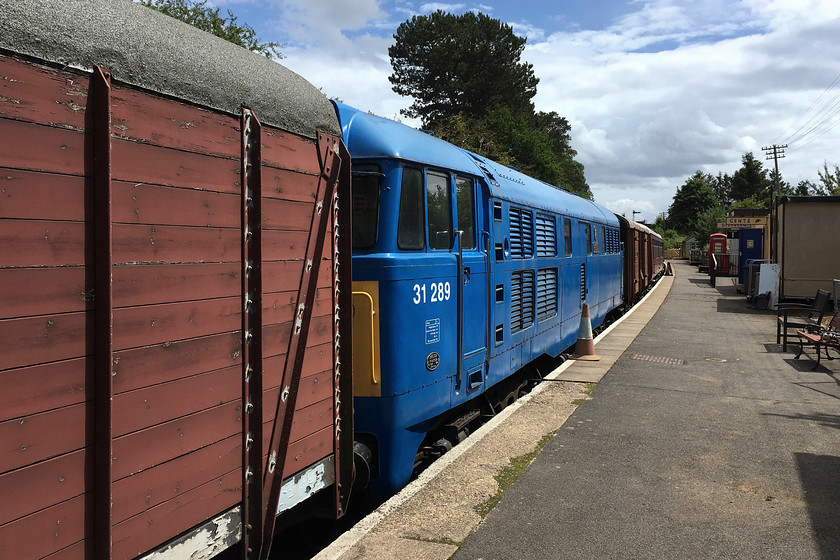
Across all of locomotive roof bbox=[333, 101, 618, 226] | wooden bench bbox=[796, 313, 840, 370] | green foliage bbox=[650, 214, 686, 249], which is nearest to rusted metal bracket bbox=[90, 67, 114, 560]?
locomotive roof bbox=[333, 101, 618, 226]

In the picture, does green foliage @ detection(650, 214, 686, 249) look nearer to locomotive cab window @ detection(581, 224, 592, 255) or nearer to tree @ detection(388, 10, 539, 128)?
tree @ detection(388, 10, 539, 128)

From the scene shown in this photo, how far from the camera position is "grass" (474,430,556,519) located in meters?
4.45

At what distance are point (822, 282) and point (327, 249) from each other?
1791 cm

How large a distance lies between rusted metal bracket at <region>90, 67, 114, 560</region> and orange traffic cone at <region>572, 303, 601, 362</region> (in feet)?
28.8

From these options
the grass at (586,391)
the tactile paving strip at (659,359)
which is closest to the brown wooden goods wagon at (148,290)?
the grass at (586,391)

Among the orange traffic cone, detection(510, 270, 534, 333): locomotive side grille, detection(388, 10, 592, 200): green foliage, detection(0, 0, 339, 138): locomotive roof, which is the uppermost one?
detection(388, 10, 592, 200): green foliage

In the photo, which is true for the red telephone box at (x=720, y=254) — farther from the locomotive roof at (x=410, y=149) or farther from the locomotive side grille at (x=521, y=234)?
the locomotive roof at (x=410, y=149)

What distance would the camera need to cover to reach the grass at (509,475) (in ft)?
14.6

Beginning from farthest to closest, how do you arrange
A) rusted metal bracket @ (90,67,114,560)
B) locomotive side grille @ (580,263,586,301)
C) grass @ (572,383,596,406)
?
locomotive side grille @ (580,263,586,301) → grass @ (572,383,596,406) → rusted metal bracket @ (90,67,114,560)

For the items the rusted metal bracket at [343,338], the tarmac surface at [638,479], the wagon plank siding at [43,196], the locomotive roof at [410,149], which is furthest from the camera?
the locomotive roof at [410,149]

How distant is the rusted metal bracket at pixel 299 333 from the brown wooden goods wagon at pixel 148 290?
0.04 ft

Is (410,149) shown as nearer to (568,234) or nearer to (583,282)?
(568,234)

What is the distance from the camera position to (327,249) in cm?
364

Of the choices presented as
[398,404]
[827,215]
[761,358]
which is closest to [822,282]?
[827,215]
